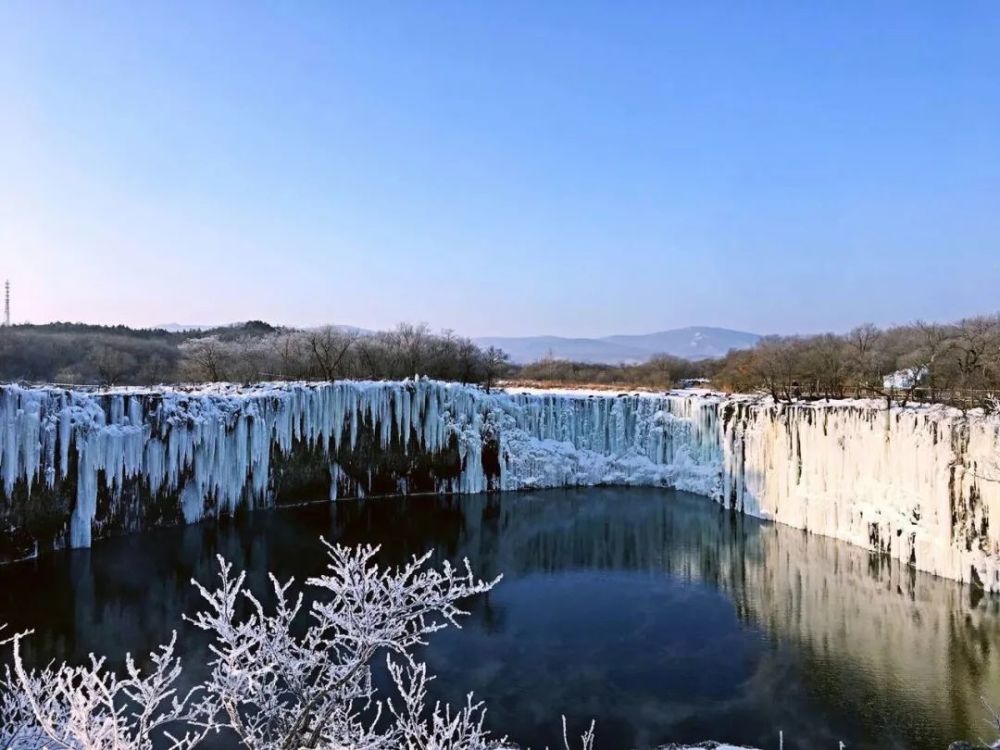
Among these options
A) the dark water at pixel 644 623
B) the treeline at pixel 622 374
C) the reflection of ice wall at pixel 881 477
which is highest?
the treeline at pixel 622 374

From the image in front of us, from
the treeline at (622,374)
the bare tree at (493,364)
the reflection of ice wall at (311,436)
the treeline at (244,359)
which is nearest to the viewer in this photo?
the reflection of ice wall at (311,436)

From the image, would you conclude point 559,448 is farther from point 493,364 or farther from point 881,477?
point 493,364

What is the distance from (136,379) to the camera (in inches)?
1315

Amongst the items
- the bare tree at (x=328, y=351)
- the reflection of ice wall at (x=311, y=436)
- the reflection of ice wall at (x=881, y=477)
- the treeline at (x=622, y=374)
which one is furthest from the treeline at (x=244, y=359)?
the reflection of ice wall at (x=881, y=477)

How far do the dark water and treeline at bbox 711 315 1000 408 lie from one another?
5.33 m

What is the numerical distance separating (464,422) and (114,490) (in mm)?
11088

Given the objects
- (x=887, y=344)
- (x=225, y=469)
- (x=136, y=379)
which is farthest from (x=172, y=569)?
(x=887, y=344)

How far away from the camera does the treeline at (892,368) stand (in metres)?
17.7

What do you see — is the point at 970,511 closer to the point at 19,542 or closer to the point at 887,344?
the point at 19,542

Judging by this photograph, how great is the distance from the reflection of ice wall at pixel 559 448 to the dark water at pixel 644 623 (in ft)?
3.31

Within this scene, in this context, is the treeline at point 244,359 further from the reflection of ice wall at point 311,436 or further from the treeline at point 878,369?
the treeline at point 878,369

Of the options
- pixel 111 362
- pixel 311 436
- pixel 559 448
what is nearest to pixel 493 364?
pixel 559 448

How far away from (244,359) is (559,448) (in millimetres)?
20352

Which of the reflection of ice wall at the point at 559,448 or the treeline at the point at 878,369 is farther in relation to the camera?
the treeline at the point at 878,369
